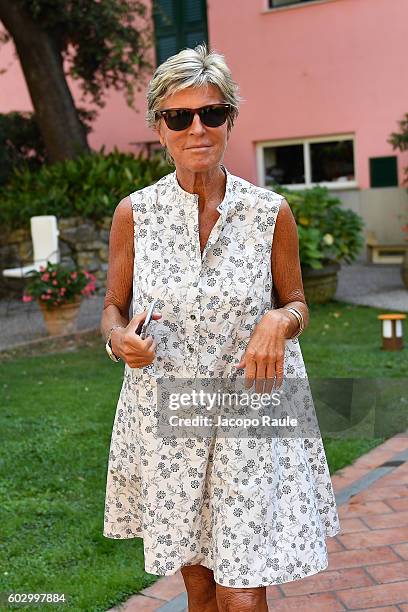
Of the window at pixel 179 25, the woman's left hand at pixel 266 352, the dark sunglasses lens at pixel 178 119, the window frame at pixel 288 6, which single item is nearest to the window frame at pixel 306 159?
the window frame at pixel 288 6

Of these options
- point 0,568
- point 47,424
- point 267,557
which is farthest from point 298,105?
point 267,557

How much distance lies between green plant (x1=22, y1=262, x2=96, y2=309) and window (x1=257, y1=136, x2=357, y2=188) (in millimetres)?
7024

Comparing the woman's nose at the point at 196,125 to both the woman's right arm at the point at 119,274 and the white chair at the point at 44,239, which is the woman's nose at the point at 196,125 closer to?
the woman's right arm at the point at 119,274

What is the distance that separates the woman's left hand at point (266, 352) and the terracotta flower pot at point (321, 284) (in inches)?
301

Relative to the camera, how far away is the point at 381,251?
14352 millimetres

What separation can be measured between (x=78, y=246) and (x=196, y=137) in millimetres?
9953

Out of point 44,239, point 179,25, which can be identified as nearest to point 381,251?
point 179,25

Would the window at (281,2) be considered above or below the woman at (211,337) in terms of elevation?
above

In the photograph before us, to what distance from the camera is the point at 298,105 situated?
48.8 feet

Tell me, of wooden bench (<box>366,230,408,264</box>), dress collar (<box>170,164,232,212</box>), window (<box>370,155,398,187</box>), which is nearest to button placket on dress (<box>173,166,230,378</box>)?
dress collar (<box>170,164,232,212</box>)

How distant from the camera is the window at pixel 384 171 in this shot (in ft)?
46.2

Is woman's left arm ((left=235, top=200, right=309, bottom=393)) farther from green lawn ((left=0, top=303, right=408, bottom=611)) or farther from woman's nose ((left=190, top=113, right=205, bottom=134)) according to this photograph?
green lawn ((left=0, top=303, right=408, bottom=611))

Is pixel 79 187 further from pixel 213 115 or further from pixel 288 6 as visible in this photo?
pixel 213 115

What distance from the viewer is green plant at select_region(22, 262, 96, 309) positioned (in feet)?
28.8
